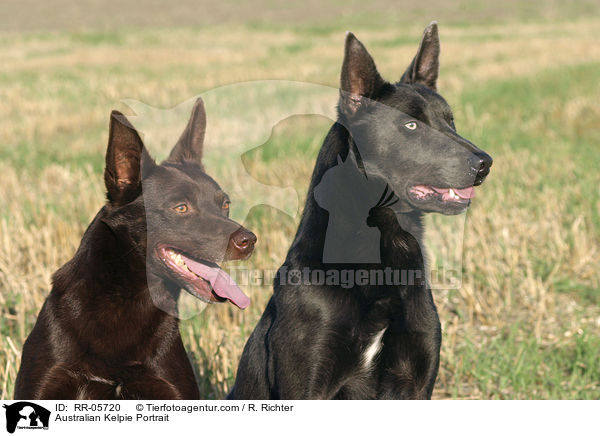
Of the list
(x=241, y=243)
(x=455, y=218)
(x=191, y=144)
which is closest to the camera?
(x=241, y=243)

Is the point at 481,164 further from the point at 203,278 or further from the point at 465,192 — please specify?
the point at 203,278

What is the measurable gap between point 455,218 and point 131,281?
103 inches

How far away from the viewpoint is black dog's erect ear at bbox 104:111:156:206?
2.89 meters

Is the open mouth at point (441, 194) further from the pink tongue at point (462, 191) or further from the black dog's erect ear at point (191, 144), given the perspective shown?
the black dog's erect ear at point (191, 144)

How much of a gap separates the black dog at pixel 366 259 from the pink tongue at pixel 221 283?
41 cm

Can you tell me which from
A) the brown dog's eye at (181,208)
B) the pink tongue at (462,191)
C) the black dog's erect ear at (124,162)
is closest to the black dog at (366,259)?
the pink tongue at (462,191)

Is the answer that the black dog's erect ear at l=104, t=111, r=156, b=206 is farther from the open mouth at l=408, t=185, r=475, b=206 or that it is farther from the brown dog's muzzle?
the open mouth at l=408, t=185, r=475, b=206

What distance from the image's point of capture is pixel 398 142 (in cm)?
312

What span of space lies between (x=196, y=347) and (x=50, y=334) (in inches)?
62.3

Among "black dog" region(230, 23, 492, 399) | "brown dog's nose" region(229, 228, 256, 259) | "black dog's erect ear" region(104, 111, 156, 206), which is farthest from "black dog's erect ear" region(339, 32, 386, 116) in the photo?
"black dog's erect ear" region(104, 111, 156, 206)

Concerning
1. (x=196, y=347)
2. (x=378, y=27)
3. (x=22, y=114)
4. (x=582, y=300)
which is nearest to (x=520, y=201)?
(x=582, y=300)

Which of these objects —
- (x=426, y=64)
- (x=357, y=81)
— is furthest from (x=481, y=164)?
(x=426, y=64)

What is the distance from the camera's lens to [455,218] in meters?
5.00
